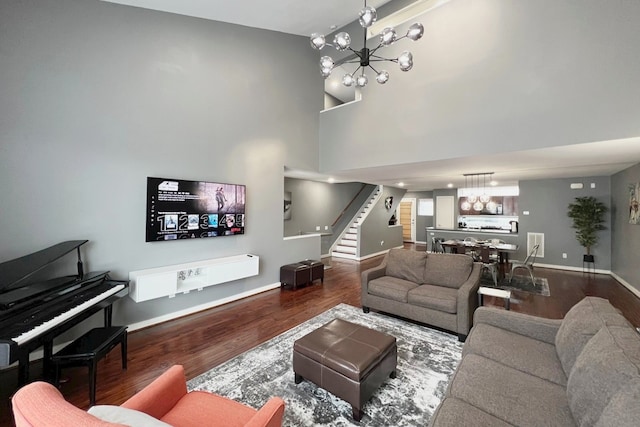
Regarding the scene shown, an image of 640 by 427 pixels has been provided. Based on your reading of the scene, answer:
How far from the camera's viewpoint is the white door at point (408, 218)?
12.2 meters

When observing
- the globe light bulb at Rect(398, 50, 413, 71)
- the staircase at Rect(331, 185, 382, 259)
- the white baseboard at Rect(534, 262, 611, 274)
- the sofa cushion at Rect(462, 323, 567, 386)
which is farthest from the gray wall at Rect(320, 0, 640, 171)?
the white baseboard at Rect(534, 262, 611, 274)

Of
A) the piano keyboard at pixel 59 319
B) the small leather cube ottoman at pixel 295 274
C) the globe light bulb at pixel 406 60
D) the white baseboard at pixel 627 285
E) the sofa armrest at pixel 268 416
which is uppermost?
the globe light bulb at pixel 406 60

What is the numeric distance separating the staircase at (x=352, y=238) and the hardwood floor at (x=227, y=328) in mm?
2334

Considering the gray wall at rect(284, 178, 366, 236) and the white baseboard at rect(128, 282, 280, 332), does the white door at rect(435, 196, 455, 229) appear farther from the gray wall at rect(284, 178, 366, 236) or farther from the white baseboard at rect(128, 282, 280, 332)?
the white baseboard at rect(128, 282, 280, 332)

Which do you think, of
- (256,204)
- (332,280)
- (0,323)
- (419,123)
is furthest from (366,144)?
(0,323)

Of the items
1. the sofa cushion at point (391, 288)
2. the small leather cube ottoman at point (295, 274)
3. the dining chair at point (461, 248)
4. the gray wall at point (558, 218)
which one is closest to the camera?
the sofa cushion at point (391, 288)

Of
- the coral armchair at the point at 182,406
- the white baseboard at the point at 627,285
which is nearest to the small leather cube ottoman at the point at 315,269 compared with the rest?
the coral armchair at the point at 182,406

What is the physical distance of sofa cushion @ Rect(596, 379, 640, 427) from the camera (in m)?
0.93

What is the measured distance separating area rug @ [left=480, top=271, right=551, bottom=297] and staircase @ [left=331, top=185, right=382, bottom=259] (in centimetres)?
356

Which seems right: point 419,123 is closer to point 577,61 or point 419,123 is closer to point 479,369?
point 577,61

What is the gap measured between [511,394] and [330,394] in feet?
4.46

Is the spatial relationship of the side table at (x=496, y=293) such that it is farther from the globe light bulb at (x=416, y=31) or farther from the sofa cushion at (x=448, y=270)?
the globe light bulb at (x=416, y=31)

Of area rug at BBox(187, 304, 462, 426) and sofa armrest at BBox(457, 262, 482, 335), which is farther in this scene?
sofa armrest at BBox(457, 262, 482, 335)

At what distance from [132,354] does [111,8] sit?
13.6 feet
